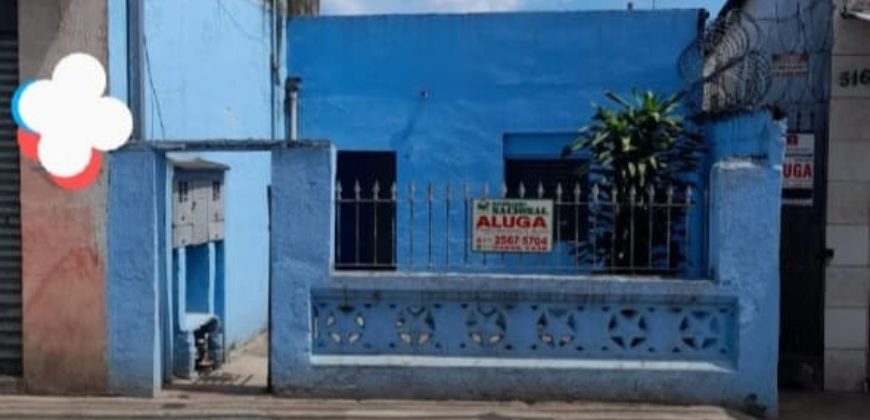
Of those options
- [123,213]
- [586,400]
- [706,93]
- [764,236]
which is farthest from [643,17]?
[123,213]

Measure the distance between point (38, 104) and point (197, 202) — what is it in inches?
66.5

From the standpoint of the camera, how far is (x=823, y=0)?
7.77m

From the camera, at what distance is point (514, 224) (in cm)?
720

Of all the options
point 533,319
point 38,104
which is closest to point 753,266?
point 533,319

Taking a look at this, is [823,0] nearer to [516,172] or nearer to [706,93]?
[706,93]

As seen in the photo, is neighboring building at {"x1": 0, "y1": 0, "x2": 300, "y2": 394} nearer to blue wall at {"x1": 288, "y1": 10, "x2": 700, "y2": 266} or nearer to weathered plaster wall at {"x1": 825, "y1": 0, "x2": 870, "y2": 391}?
blue wall at {"x1": 288, "y1": 10, "x2": 700, "y2": 266}

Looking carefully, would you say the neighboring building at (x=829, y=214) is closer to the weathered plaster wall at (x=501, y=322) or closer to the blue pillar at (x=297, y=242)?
the weathered plaster wall at (x=501, y=322)

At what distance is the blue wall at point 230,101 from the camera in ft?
26.0

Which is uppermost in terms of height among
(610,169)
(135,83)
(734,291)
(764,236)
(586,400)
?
(135,83)

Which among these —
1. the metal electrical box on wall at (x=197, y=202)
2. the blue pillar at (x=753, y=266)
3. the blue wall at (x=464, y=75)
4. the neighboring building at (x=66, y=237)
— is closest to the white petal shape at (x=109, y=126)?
the neighboring building at (x=66, y=237)

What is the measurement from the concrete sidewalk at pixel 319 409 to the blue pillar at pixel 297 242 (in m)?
0.41

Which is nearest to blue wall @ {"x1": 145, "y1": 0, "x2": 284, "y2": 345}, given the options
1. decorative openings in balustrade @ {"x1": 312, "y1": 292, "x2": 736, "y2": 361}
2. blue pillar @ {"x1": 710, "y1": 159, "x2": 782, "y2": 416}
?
decorative openings in balustrade @ {"x1": 312, "y1": 292, "x2": 736, "y2": 361}

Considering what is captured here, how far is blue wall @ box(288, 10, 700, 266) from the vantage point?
37.9ft

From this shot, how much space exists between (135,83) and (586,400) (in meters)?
4.31
